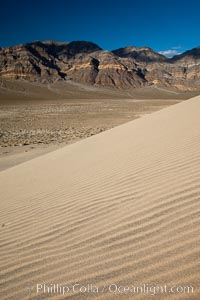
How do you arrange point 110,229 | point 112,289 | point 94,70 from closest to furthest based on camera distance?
point 112,289, point 110,229, point 94,70

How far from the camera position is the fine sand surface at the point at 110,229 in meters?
2.22

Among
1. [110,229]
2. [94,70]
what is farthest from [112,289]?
[94,70]

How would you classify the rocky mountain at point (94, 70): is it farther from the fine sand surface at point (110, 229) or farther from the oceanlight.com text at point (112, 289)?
the oceanlight.com text at point (112, 289)

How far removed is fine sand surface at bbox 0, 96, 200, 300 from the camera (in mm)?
2223

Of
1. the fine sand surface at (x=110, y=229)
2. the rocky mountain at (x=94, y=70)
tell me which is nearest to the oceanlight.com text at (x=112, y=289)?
the fine sand surface at (x=110, y=229)

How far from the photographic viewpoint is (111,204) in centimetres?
354

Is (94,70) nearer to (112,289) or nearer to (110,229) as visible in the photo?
(110,229)

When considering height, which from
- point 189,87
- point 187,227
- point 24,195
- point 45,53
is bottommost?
Answer: point 24,195

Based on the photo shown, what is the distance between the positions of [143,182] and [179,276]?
77.0 inches

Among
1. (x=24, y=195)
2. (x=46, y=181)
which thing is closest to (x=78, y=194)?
(x=24, y=195)

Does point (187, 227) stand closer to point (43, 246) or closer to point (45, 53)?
point (43, 246)

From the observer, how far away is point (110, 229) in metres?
2.93

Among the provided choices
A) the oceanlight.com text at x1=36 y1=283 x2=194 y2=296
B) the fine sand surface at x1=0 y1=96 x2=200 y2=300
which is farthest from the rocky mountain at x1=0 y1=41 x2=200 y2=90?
the oceanlight.com text at x1=36 y1=283 x2=194 y2=296

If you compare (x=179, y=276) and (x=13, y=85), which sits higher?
(x=13, y=85)
